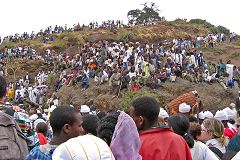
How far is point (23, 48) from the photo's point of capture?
127ft

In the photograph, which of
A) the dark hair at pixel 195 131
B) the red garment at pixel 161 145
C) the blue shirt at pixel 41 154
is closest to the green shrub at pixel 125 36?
the dark hair at pixel 195 131

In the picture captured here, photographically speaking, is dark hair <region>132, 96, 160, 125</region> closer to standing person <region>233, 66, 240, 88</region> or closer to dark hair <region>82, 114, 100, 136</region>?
dark hair <region>82, 114, 100, 136</region>

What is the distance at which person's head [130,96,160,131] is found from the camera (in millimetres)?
3416

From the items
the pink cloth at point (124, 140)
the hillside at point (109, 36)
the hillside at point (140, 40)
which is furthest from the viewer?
the hillside at point (109, 36)

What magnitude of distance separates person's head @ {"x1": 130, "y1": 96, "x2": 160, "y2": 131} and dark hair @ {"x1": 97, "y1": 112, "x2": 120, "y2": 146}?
0.20 metres

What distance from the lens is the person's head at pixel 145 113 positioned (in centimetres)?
342

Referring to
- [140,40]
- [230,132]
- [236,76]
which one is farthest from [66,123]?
[140,40]

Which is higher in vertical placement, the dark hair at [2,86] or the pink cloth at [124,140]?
the dark hair at [2,86]

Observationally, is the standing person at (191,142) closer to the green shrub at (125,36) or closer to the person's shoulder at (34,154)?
the person's shoulder at (34,154)

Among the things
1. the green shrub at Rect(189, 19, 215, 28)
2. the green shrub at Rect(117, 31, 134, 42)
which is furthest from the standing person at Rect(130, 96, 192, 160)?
the green shrub at Rect(189, 19, 215, 28)

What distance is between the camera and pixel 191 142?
4.04 m

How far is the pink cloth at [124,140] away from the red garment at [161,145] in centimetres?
24

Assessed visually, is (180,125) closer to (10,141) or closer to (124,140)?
(124,140)

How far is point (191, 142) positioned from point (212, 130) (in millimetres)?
766
